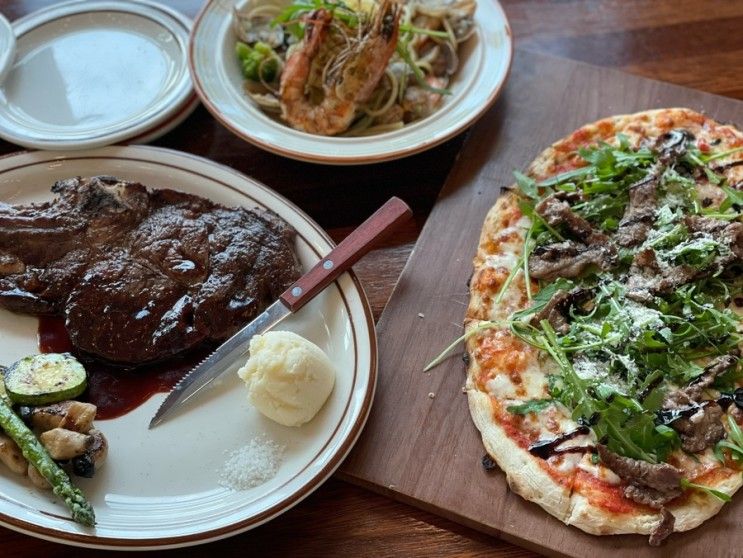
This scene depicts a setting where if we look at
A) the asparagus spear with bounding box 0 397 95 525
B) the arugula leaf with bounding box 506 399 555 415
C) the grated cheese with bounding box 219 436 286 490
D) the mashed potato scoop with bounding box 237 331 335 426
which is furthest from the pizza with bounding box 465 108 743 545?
the asparagus spear with bounding box 0 397 95 525

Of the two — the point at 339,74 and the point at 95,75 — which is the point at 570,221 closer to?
the point at 339,74

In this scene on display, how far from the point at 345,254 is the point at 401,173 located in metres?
0.99

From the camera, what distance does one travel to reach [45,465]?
3.10m

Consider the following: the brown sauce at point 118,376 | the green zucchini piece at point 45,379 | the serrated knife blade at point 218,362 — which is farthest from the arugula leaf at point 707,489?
the green zucchini piece at point 45,379


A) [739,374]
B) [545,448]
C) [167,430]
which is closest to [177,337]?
[167,430]

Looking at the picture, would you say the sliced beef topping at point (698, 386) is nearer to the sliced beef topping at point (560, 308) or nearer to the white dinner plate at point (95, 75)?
Answer: the sliced beef topping at point (560, 308)

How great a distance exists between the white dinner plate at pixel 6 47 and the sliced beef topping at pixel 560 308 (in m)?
3.31

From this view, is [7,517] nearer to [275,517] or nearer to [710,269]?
[275,517]

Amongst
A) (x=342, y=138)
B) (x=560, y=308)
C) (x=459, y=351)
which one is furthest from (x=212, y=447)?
(x=342, y=138)

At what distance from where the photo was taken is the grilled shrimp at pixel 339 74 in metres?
4.50

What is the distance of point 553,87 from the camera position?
16.3 ft

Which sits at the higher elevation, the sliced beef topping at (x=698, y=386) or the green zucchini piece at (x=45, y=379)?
the green zucchini piece at (x=45, y=379)

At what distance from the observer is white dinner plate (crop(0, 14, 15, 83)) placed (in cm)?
462

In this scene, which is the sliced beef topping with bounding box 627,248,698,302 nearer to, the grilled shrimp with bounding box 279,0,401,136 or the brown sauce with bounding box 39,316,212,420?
the grilled shrimp with bounding box 279,0,401,136
